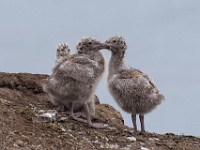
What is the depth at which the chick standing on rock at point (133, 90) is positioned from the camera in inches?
428

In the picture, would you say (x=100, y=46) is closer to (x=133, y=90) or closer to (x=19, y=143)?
(x=133, y=90)

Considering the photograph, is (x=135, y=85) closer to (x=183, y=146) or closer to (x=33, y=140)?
(x=183, y=146)

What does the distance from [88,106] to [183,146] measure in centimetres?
223

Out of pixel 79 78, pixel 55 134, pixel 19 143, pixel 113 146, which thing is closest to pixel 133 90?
pixel 79 78

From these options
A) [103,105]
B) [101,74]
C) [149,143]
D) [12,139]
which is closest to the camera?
[12,139]

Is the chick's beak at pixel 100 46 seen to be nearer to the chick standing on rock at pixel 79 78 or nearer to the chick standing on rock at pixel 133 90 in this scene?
the chick standing on rock at pixel 79 78

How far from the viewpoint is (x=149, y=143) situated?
10562mm

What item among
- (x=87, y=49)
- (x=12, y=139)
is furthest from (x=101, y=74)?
(x=12, y=139)

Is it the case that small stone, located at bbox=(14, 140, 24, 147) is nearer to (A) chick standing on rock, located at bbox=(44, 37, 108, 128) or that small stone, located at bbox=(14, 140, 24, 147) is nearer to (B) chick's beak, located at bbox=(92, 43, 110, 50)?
(A) chick standing on rock, located at bbox=(44, 37, 108, 128)

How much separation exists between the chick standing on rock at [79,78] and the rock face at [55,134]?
17.7 inches

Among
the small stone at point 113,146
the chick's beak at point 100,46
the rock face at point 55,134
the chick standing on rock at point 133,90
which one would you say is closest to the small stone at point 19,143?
the rock face at point 55,134

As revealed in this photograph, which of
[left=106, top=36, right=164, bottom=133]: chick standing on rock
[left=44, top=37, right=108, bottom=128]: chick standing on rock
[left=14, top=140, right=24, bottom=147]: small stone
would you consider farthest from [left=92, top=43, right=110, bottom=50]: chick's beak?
[left=14, top=140, right=24, bottom=147]: small stone

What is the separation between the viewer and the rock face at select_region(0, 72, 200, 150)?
959 cm

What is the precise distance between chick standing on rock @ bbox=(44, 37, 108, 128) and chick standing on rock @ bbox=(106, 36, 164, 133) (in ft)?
1.20
